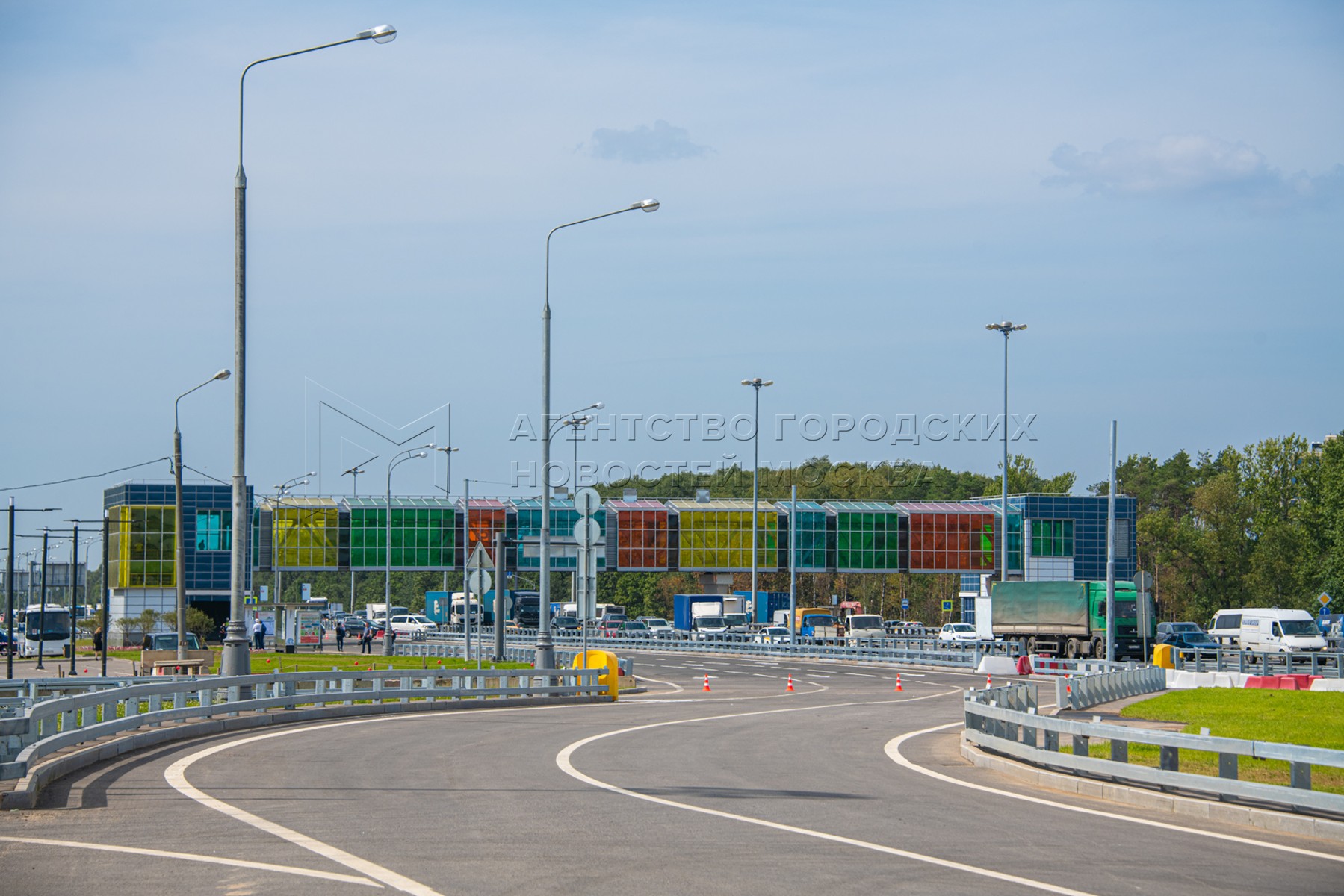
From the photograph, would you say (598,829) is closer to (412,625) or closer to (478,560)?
(478,560)

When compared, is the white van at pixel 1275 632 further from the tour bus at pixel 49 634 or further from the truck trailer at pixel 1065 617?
the tour bus at pixel 49 634

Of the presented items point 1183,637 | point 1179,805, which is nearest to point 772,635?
point 1183,637

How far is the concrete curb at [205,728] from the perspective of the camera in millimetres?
13372

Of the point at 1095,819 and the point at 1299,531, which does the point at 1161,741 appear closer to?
the point at 1095,819

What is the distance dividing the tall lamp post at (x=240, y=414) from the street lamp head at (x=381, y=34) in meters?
0.07

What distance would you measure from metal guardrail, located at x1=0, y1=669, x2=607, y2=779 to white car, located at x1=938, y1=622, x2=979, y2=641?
132 ft

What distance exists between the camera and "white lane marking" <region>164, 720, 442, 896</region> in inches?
370

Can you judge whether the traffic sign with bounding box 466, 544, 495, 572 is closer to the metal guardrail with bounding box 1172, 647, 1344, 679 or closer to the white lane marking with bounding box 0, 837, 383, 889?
the metal guardrail with bounding box 1172, 647, 1344, 679

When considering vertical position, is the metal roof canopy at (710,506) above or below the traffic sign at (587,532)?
above

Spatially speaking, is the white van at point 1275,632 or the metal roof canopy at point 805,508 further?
the metal roof canopy at point 805,508

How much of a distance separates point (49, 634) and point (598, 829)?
229 ft

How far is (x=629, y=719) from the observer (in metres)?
27.2

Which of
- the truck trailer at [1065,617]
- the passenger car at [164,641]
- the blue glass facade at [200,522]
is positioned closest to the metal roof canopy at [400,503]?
the blue glass facade at [200,522]

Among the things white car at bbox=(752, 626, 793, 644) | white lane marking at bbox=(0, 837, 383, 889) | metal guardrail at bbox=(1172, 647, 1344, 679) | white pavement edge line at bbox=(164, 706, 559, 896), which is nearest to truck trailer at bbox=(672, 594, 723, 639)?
white car at bbox=(752, 626, 793, 644)
